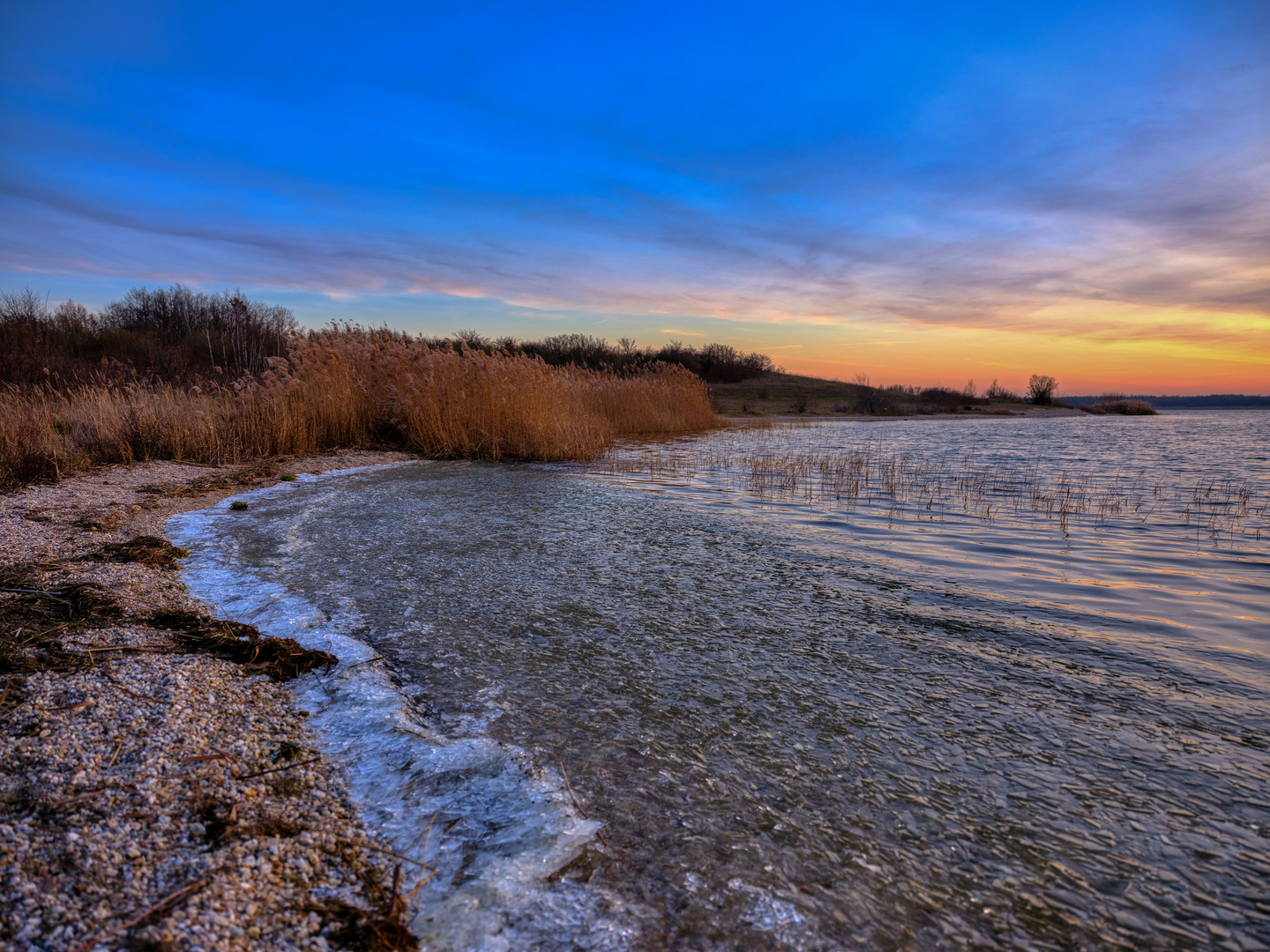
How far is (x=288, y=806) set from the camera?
161 cm

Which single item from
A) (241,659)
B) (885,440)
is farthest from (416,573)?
(885,440)

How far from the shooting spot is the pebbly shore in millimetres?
1208

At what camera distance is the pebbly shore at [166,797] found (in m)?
1.21

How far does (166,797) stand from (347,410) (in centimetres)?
991

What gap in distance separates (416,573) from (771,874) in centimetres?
289

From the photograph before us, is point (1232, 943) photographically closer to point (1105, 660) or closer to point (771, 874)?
point (771, 874)

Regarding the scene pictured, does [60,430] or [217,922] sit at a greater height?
[60,430]

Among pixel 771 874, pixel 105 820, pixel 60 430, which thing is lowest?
pixel 771 874

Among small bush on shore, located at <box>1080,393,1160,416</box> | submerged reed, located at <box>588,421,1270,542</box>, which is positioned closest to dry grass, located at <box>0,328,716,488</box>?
submerged reed, located at <box>588,421,1270,542</box>

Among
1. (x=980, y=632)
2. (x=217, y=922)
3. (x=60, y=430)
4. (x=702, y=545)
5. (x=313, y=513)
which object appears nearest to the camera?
(x=217, y=922)

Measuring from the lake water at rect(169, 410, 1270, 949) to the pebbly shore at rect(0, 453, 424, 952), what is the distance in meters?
0.15

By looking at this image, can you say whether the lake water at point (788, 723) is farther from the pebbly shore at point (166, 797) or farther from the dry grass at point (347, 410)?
the dry grass at point (347, 410)

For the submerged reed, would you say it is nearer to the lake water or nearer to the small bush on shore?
the lake water

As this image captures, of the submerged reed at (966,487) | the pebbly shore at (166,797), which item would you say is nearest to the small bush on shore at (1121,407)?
the submerged reed at (966,487)
